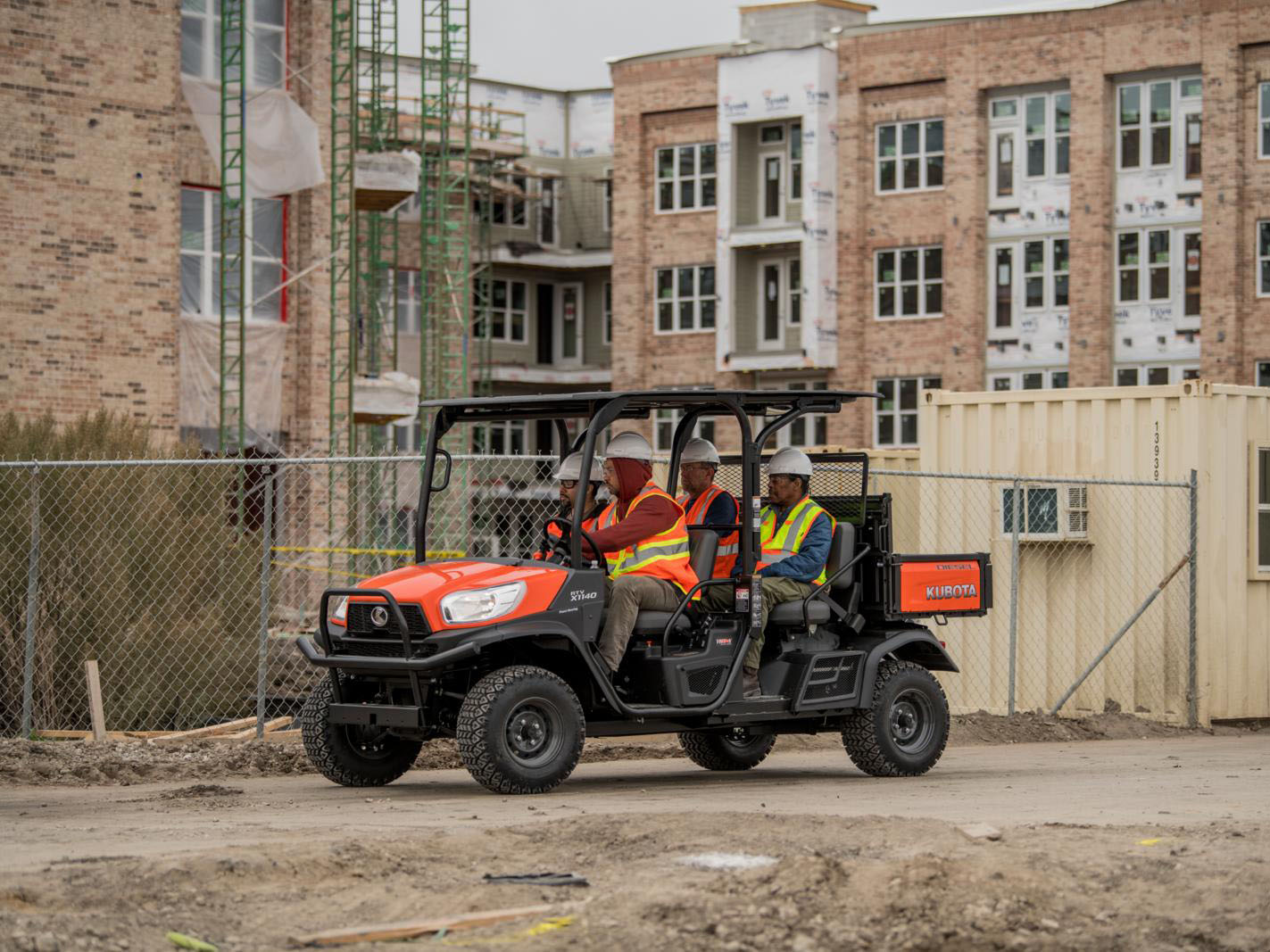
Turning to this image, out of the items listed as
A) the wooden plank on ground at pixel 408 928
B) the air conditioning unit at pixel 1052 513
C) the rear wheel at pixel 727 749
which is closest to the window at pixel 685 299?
the air conditioning unit at pixel 1052 513

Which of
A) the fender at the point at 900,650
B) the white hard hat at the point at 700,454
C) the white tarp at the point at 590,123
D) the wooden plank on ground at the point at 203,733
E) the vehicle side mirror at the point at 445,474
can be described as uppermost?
the white tarp at the point at 590,123

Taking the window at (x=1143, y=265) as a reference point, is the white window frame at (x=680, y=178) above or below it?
above

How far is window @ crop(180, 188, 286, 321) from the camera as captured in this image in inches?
1291

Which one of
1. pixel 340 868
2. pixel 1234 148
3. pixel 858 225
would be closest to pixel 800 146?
pixel 858 225

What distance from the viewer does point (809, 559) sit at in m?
12.8

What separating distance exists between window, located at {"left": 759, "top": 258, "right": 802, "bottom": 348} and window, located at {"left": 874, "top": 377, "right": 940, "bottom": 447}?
130 inches

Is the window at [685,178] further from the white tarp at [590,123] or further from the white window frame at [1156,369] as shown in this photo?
the white window frame at [1156,369]

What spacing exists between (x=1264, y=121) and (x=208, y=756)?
125 feet

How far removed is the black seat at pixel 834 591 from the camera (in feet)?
41.4

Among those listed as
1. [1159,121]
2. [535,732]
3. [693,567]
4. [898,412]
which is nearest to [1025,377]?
[898,412]

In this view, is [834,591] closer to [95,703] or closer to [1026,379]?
[95,703]

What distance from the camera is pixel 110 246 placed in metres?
29.9

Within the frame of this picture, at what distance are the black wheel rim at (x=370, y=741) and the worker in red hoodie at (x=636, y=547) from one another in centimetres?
153

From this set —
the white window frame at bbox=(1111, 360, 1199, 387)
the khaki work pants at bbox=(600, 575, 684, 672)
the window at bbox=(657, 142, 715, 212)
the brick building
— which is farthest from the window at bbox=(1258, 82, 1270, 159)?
the khaki work pants at bbox=(600, 575, 684, 672)
